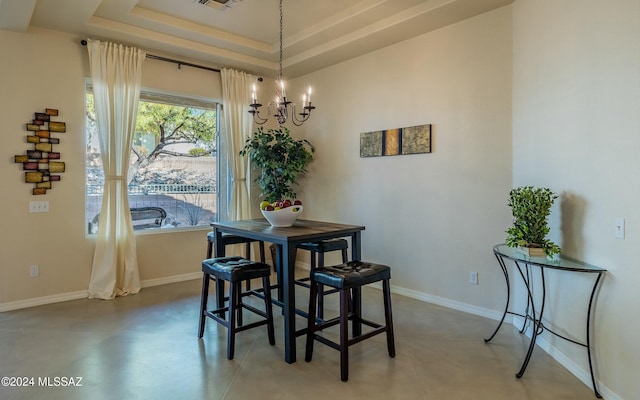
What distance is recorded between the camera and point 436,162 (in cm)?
375

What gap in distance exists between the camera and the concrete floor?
218 centimetres

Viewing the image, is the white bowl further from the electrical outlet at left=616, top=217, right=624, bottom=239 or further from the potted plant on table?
the electrical outlet at left=616, top=217, right=624, bottom=239

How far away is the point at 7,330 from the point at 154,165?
223cm

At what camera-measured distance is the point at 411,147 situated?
12.9 ft

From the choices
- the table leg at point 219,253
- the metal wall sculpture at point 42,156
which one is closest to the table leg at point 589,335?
the table leg at point 219,253

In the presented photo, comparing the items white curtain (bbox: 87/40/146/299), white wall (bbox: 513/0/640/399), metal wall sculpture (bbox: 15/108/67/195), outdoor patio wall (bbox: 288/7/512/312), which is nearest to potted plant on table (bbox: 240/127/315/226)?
outdoor patio wall (bbox: 288/7/512/312)

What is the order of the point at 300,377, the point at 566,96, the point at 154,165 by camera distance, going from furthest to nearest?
the point at 154,165
the point at 566,96
the point at 300,377

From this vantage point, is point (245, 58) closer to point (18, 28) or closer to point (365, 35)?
point (365, 35)

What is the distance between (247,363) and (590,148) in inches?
104

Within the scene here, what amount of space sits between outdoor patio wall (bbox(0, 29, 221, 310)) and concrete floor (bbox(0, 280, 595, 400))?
0.42m

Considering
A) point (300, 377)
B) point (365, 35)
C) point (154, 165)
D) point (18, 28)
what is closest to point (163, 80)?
point (154, 165)

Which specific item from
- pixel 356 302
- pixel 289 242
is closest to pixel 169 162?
pixel 289 242

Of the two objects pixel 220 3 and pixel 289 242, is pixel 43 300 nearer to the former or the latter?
pixel 289 242

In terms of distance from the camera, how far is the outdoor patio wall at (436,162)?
334 centimetres
